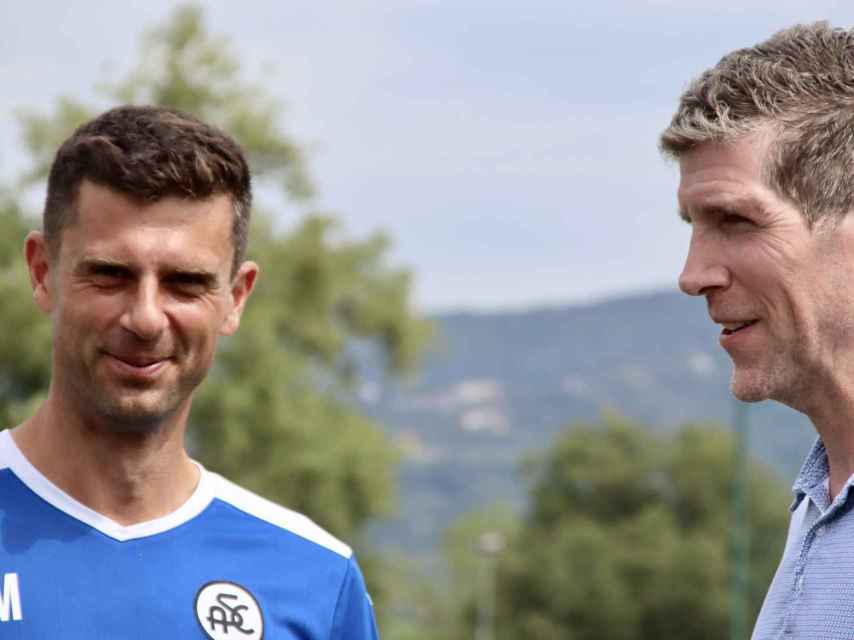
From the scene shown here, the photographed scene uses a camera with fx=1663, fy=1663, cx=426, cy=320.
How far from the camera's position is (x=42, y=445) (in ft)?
12.1

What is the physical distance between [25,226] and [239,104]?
13.4ft

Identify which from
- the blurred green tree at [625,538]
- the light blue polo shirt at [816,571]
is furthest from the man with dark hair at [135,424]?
the blurred green tree at [625,538]

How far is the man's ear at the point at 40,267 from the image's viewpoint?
3688 mm

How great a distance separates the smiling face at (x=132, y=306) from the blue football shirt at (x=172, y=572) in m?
0.24

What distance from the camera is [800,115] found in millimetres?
3248

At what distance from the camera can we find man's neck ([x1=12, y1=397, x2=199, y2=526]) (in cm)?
366

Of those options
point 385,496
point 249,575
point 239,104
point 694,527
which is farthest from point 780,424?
point 694,527

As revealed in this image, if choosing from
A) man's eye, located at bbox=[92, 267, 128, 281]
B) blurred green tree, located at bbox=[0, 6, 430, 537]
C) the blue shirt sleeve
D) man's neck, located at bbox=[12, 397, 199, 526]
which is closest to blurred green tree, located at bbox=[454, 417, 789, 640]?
blurred green tree, located at bbox=[0, 6, 430, 537]

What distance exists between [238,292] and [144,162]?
0.42 metres

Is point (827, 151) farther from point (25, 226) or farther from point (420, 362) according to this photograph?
point (420, 362)

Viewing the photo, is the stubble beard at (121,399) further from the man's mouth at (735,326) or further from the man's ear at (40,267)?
→ the man's mouth at (735,326)

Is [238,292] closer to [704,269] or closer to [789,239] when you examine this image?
[704,269]

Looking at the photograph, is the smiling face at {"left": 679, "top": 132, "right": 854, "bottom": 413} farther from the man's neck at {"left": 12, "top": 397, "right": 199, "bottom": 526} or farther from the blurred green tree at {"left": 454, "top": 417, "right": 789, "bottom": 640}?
the blurred green tree at {"left": 454, "top": 417, "right": 789, "bottom": 640}

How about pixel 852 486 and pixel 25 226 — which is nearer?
pixel 852 486
